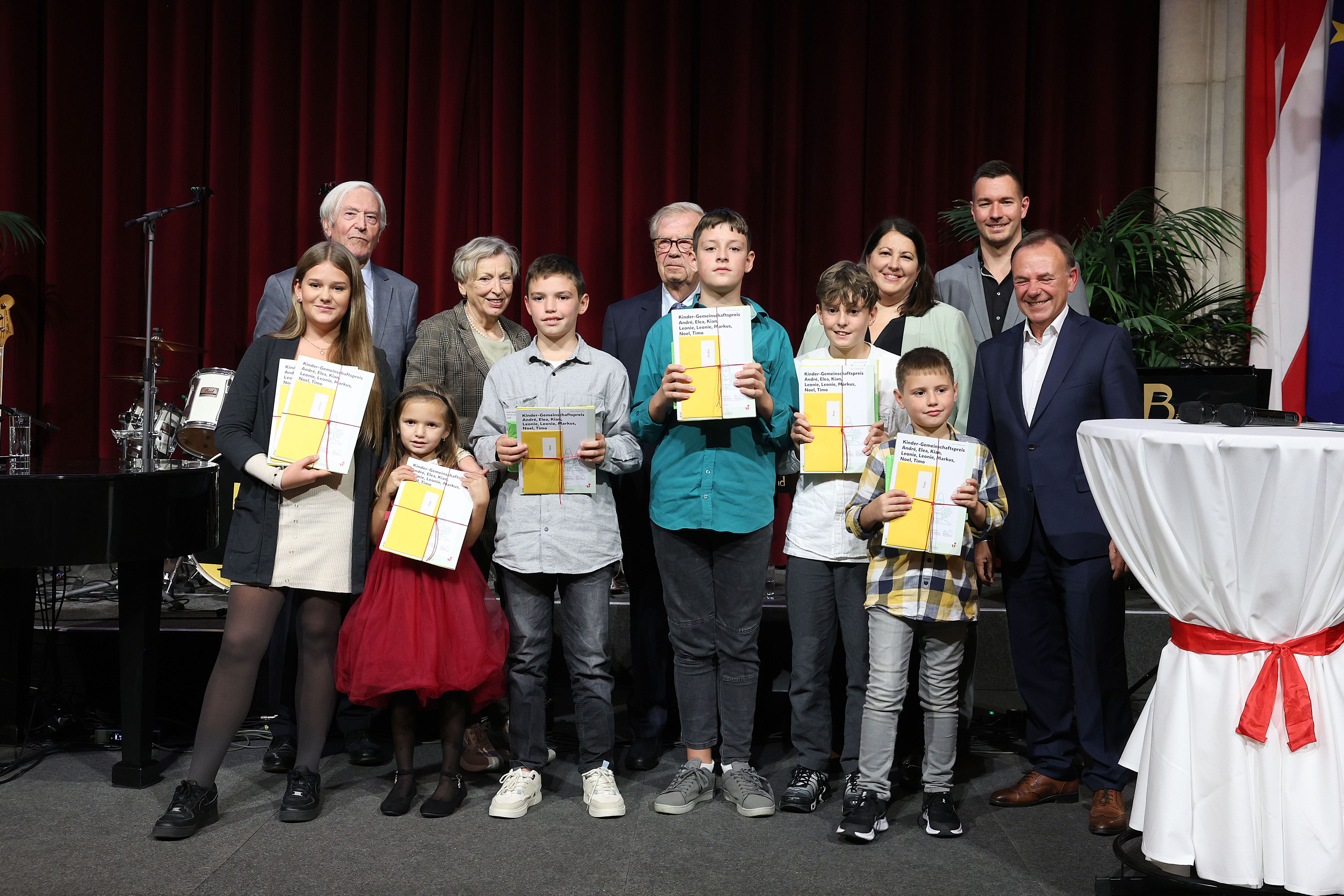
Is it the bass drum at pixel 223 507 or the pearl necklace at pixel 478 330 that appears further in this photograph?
the pearl necklace at pixel 478 330

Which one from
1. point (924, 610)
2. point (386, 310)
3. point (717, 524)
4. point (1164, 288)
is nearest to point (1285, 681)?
point (924, 610)

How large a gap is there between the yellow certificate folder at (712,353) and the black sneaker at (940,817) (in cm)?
115

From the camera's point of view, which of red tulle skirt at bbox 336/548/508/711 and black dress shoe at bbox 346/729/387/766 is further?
black dress shoe at bbox 346/729/387/766

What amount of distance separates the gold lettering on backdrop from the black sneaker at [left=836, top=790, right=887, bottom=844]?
2.29 meters

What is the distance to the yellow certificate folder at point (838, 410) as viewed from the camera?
279cm

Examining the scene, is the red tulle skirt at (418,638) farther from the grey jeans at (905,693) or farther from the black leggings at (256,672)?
the grey jeans at (905,693)

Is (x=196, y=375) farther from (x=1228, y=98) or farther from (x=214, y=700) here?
(x=1228, y=98)

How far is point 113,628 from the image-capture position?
3852 millimetres

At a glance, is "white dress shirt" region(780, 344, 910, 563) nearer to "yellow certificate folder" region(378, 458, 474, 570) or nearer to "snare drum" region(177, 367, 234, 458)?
"yellow certificate folder" region(378, 458, 474, 570)

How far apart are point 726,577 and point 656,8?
414cm

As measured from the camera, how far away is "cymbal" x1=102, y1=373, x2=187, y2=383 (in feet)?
16.4

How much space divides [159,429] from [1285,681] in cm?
501

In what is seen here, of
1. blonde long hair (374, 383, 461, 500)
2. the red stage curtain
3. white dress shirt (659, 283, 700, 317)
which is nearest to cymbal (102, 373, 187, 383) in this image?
the red stage curtain

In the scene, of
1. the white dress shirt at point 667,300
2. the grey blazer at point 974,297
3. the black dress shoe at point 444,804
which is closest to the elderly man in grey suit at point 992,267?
the grey blazer at point 974,297
